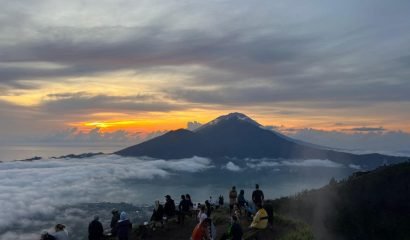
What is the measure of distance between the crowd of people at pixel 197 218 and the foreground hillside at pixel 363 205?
41.8 m

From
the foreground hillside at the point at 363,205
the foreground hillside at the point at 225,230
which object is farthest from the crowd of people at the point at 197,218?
the foreground hillside at the point at 363,205

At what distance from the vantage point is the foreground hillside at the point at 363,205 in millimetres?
81875

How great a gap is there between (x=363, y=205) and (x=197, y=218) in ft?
266

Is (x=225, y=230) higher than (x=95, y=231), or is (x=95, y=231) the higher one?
(x=95, y=231)

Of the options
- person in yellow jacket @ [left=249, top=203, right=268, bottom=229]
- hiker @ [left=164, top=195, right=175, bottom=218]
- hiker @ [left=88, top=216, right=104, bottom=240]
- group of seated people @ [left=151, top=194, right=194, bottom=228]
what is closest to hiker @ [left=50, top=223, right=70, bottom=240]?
hiker @ [left=88, top=216, right=104, bottom=240]

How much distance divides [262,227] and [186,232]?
639 cm

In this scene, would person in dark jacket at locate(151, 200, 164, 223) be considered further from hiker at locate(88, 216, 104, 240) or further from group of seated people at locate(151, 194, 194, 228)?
hiker at locate(88, 216, 104, 240)

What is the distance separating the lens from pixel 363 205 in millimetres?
100000

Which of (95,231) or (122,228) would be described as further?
(122,228)

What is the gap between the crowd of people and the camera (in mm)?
18938

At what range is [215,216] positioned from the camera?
32438 millimetres

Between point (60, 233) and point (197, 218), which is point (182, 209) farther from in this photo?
point (60, 233)

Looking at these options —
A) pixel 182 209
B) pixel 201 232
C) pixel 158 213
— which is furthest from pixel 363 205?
pixel 201 232

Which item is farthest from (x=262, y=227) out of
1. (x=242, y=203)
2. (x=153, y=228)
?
(x=153, y=228)
